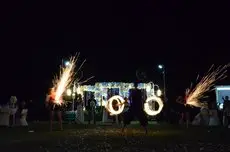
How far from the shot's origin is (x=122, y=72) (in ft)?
161

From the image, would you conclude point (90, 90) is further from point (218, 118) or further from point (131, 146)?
point (131, 146)

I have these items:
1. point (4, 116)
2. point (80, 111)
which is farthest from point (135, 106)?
point (80, 111)

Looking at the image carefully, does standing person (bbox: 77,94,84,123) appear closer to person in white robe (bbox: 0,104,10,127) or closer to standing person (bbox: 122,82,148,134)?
person in white robe (bbox: 0,104,10,127)

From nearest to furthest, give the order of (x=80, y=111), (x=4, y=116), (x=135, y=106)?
(x=135, y=106)
(x=4, y=116)
(x=80, y=111)

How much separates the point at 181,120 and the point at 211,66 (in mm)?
26904

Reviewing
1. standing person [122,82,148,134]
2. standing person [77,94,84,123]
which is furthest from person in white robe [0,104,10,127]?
standing person [122,82,148,134]

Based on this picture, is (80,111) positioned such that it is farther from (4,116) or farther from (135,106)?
(135,106)

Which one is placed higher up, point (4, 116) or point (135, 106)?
point (135, 106)

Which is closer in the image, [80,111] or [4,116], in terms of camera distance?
[4,116]

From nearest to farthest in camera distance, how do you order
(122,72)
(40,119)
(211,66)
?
(40,119) < (122,72) < (211,66)

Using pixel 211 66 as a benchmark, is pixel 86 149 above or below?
below

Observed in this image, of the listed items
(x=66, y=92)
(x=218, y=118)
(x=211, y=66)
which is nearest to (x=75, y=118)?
(x=66, y=92)

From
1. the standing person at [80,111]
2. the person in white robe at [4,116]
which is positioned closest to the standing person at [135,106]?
the person in white robe at [4,116]

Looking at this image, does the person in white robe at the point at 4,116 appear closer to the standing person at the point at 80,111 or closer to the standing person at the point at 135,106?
the standing person at the point at 80,111
